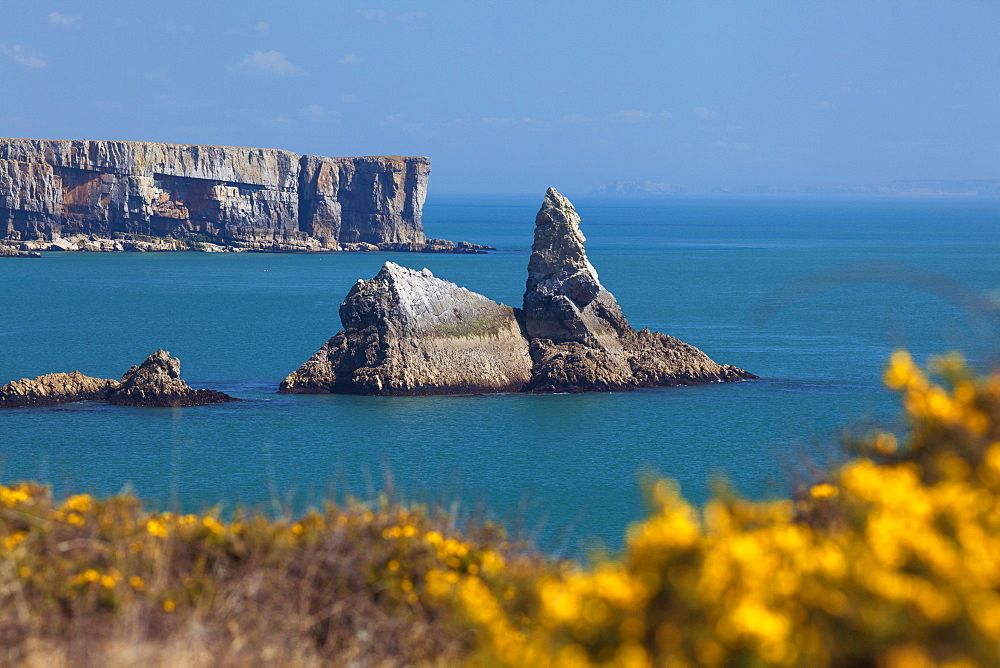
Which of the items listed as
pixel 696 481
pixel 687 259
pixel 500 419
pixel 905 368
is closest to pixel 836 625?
pixel 905 368

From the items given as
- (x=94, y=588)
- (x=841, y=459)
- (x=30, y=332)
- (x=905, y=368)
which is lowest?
(x=30, y=332)

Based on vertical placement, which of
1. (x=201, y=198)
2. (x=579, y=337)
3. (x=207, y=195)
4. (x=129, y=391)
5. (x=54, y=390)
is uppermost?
(x=207, y=195)

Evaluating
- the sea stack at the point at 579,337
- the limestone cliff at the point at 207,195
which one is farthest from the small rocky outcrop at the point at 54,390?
the limestone cliff at the point at 207,195

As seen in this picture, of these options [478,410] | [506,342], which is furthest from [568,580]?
[506,342]

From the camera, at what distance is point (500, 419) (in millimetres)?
36406

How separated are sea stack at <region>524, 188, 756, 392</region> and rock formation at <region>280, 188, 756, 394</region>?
37 mm

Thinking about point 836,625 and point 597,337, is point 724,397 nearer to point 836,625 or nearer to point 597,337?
point 597,337

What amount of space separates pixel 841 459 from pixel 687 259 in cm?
11188

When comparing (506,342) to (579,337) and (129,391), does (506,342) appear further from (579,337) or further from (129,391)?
(129,391)

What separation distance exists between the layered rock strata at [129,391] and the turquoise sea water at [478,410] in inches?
38.0

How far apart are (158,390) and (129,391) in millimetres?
1009

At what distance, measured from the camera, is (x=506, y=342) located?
137 feet

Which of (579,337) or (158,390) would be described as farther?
(579,337)

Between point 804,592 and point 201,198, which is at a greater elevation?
point 804,592
